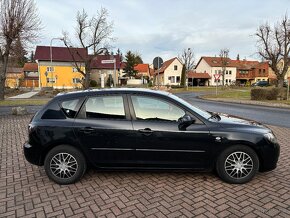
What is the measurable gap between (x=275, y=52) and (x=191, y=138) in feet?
102

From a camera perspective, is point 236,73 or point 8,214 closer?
point 8,214

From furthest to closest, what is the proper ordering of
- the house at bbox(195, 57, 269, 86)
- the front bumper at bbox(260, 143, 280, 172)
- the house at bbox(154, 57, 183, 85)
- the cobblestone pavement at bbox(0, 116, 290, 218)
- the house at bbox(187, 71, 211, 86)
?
the house at bbox(195, 57, 269, 86) < the house at bbox(187, 71, 211, 86) < the house at bbox(154, 57, 183, 85) < the front bumper at bbox(260, 143, 280, 172) < the cobblestone pavement at bbox(0, 116, 290, 218)

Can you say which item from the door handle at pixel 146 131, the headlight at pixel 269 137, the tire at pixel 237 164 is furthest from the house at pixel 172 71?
the door handle at pixel 146 131

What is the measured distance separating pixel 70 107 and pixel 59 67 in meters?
52.5

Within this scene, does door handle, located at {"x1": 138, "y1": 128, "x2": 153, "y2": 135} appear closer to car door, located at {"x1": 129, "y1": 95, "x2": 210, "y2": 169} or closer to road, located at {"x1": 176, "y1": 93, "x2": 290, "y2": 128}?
car door, located at {"x1": 129, "y1": 95, "x2": 210, "y2": 169}

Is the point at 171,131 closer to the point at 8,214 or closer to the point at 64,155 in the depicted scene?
the point at 64,155

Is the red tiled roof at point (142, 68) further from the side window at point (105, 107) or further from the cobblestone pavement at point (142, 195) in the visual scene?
the cobblestone pavement at point (142, 195)

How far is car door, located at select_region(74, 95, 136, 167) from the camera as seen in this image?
12.7ft

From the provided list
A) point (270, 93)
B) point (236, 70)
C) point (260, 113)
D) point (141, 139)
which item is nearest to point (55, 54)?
point (270, 93)

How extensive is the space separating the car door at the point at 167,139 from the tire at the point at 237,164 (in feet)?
0.90

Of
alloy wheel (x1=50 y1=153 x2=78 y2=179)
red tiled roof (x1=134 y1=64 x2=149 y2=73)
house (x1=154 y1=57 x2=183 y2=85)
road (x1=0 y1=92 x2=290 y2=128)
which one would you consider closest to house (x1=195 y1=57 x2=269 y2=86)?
house (x1=154 y1=57 x2=183 y2=85)

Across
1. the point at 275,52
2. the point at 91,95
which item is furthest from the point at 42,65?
the point at 91,95

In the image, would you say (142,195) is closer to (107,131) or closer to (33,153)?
(107,131)

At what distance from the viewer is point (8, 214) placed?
307 centimetres
